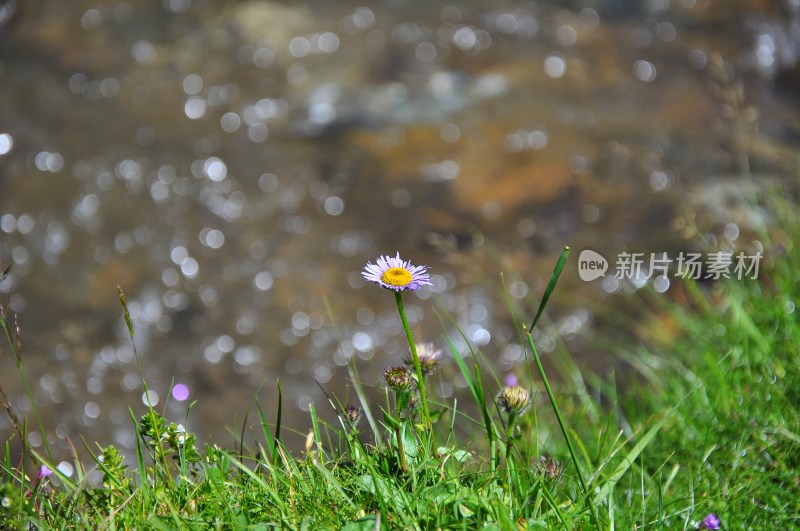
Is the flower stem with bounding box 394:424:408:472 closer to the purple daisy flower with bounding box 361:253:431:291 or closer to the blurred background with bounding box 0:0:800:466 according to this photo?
the purple daisy flower with bounding box 361:253:431:291

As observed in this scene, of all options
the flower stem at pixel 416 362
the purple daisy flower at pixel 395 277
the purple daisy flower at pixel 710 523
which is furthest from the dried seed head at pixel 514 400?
the purple daisy flower at pixel 710 523

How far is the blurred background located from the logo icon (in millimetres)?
54

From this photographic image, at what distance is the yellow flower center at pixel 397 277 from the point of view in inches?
53.4

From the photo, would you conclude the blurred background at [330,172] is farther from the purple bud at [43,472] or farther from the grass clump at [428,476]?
the purple bud at [43,472]

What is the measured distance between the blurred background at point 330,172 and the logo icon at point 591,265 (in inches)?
2.1

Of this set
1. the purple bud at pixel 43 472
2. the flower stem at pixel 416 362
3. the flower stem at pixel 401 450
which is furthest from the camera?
the purple bud at pixel 43 472

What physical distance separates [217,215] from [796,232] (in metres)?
3.03

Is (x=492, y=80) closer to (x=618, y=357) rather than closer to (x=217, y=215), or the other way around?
(x=217, y=215)

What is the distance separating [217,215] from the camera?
4.54 metres

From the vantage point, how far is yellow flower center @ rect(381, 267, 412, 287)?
1.36 meters

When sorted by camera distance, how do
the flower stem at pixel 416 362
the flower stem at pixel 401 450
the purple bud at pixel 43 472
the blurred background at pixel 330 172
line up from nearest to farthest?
the flower stem at pixel 416 362 → the flower stem at pixel 401 450 → the purple bud at pixel 43 472 → the blurred background at pixel 330 172

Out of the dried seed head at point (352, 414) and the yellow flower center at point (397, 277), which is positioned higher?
the yellow flower center at point (397, 277)

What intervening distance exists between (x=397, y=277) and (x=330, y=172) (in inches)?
136

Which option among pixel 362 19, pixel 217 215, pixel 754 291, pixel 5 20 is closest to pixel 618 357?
pixel 754 291
